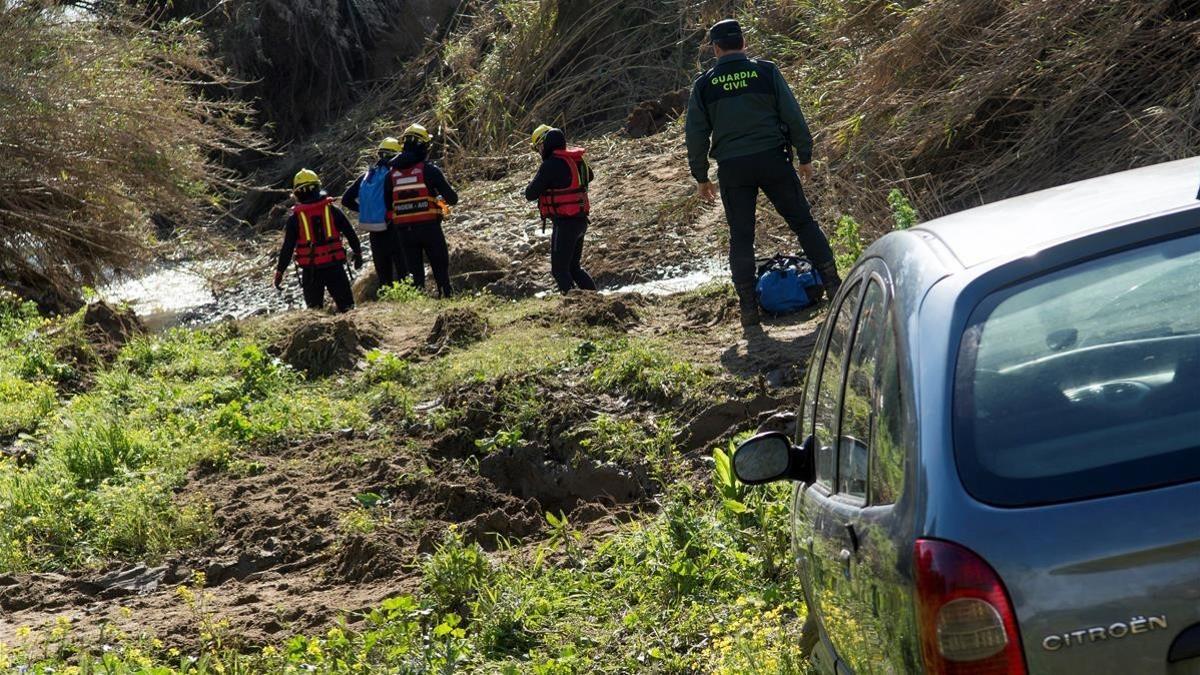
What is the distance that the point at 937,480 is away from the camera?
250 cm

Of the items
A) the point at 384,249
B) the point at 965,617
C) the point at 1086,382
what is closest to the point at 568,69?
the point at 384,249

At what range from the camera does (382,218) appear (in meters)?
15.0

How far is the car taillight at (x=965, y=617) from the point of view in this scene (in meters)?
2.39

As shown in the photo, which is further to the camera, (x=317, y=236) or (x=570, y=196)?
(x=317, y=236)

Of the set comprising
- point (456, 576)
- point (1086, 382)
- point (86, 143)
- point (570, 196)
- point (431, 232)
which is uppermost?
point (86, 143)

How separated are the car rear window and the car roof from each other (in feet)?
0.32

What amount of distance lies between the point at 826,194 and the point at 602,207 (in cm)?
538

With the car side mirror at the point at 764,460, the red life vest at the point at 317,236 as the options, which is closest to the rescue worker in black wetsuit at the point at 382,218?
the red life vest at the point at 317,236

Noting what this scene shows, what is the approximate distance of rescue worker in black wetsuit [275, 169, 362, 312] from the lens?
46.5ft

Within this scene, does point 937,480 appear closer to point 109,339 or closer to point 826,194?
point 826,194

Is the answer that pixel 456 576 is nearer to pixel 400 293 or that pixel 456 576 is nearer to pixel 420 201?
pixel 400 293

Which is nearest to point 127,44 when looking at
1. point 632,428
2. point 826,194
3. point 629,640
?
point 826,194

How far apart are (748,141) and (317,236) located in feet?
19.4

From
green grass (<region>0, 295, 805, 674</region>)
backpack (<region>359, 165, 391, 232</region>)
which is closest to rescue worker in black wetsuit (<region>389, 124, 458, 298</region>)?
backpack (<region>359, 165, 391, 232</region>)
